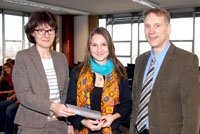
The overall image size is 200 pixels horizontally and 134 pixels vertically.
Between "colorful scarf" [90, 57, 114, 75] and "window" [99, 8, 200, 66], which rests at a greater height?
"window" [99, 8, 200, 66]

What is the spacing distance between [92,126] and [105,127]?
0.18 metres

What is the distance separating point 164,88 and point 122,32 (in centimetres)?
1031

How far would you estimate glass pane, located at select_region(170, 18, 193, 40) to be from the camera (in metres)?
9.95

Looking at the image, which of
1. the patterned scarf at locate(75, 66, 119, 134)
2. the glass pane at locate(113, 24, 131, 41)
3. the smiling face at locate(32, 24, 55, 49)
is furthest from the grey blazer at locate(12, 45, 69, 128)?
the glass pane at locate(113, 24, 131, 41)

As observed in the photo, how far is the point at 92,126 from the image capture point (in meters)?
1.65

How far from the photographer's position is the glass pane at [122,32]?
1144 cm

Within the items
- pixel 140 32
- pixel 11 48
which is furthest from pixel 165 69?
pixel 11 48

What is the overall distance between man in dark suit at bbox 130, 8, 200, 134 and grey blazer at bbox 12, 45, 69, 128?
70cm

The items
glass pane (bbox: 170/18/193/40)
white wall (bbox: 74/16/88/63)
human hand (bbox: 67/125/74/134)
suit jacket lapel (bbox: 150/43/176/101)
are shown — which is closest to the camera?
suit jacket lapel (bbox: 150/43/176/101)

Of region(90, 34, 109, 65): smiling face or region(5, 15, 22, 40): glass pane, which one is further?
region(5, 15, 22, 40): glass pane

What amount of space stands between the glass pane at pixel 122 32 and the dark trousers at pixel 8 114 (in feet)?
26.7

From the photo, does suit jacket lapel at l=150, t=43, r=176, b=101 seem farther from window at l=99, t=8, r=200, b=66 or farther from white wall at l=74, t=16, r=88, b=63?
white wall at l=74, t=16, r=88, b=63

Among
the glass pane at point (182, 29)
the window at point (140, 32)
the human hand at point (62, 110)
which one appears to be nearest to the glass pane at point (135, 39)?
the window at point (140, 32)

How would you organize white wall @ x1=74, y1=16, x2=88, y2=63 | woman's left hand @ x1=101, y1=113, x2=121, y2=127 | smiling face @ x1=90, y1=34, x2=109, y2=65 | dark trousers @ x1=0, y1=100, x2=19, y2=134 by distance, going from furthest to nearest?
white wall @ x1=74, y1=16, x2=88, y2=63 → dark trousers @ x1=0, y1=100, x2=19, y2=134 → smiling face @ x1=90, y1=34, x2=109, y2=65 → woman's left hand @ x1=101, y1=113, x2=121, y2=127
